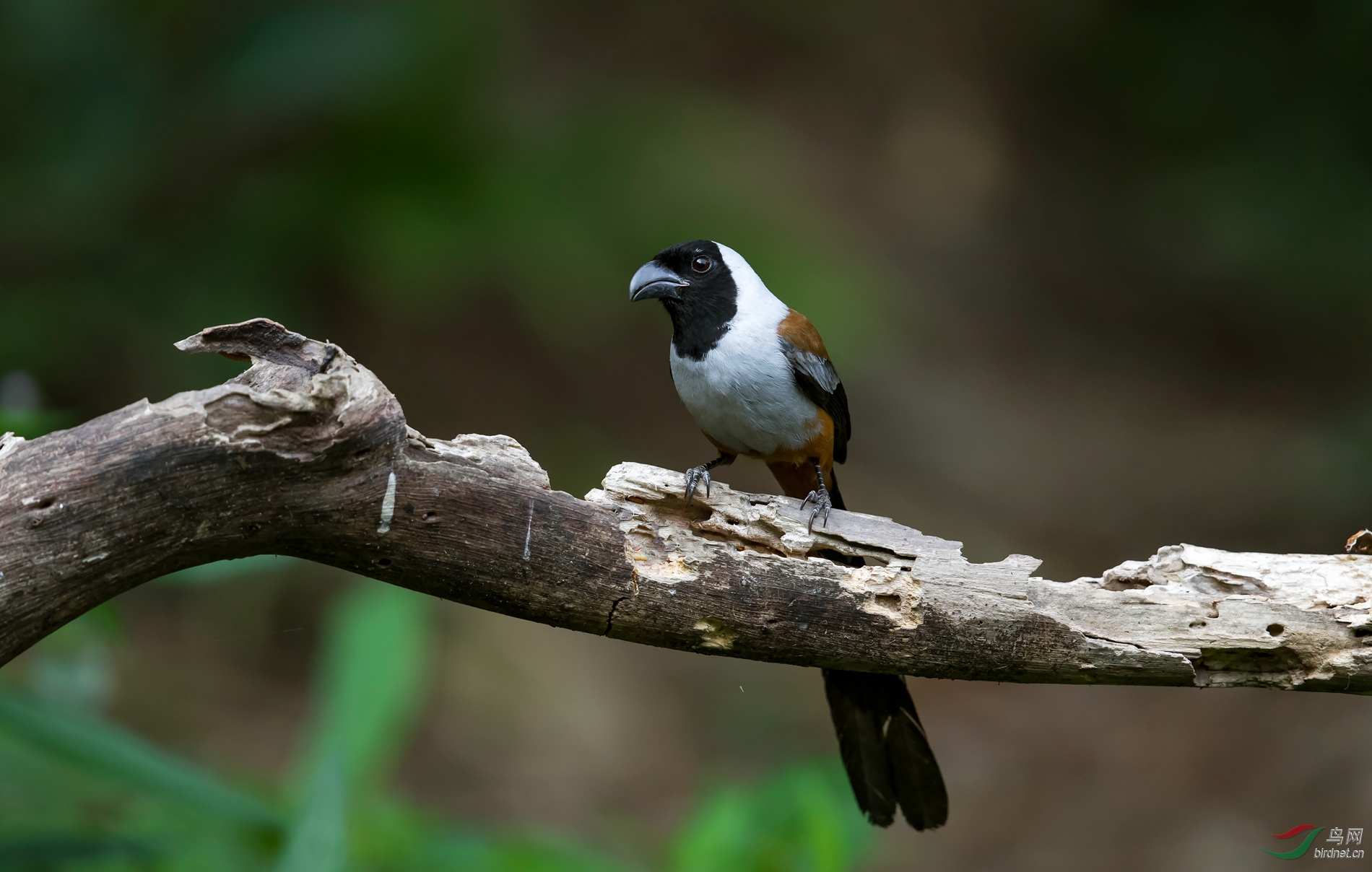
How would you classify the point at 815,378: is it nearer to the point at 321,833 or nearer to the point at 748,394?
the point at 748,394

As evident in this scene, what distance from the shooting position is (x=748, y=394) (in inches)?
149

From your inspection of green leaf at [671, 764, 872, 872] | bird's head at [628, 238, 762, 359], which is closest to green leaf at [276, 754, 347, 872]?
green leaf at [671, 764, 872, 872]

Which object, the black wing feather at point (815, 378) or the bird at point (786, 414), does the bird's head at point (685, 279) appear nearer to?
the bird at point (786, 414)

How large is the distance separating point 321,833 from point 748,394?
210cm

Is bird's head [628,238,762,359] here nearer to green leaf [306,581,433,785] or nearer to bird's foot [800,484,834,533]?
bird's foot [800,484,834,533]

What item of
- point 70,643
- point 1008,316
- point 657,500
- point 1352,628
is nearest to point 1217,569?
point 1352,628

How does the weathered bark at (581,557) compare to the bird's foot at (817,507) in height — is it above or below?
below

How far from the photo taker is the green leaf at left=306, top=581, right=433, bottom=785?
3.48 meters

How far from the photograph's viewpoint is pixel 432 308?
7500 millimetres

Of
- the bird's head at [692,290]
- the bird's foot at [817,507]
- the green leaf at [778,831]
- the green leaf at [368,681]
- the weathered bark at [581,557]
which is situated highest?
the bird's head at [692,290]

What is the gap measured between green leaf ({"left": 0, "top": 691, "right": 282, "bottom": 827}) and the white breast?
2239 mm

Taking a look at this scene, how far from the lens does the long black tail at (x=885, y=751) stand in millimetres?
3350

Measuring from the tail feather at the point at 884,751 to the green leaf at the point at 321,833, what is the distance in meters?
1.63

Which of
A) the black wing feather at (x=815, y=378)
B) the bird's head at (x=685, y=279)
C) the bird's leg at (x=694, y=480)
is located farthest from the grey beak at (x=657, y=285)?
the bird's leg at (x=694, y=480)
